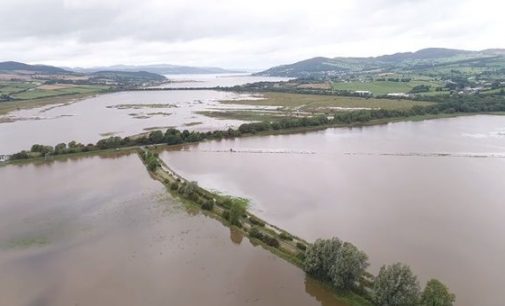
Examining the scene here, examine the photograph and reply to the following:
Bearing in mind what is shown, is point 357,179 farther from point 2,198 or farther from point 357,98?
point 357,98

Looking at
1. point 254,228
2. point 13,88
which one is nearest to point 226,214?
point 254,228

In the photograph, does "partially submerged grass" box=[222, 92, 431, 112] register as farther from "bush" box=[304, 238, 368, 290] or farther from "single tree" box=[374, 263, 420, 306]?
"single tree" box=[374, 263, 420, 306]

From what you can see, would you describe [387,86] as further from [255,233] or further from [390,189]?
[255,233]

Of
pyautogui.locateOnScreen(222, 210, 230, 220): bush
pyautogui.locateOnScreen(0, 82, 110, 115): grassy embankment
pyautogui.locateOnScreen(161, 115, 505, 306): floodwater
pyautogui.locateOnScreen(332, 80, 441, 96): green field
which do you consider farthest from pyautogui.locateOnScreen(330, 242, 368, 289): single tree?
pyautogui.locateOnScreen(332, 80, 441, 96): green field

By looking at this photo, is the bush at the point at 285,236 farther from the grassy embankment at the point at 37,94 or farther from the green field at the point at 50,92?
the green field at the point at 50,92

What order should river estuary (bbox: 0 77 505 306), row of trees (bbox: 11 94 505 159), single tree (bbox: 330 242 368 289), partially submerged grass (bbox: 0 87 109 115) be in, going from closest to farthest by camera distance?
single tree (bbox: 330 242 368 289) < river estuary (bbox: 0 77 505 306) < row of trees (bbox: 11 94 505 159) < partially submerged grass (bbox: 0 87 109 115)

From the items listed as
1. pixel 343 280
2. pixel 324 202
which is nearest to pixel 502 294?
pixel 343 280

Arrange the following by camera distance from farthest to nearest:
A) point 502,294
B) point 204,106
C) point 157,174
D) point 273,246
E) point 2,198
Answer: point 204,106 → point 157,174 → point 2,198 → point 273,246 → point 502,294
